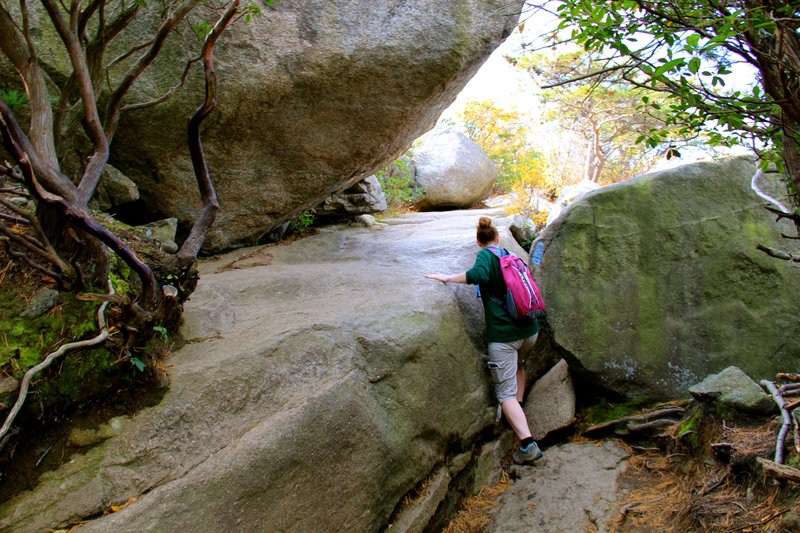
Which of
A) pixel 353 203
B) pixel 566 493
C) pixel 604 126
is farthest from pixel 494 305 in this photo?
pixel 604 126

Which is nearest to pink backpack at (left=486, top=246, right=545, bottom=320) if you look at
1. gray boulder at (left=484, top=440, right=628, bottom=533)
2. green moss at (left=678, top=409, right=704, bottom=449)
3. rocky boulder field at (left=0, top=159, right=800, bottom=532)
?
rocky boulder field at (left=0, top=159, right=800, bottom=532)

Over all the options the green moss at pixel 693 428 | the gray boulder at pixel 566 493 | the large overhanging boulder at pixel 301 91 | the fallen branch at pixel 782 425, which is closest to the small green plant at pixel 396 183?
the large overhanging boulder at pixel 301 91

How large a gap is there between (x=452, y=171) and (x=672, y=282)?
9072mm

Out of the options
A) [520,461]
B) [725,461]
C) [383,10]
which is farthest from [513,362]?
[383,10]

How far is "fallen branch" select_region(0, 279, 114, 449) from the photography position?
7.34 feet

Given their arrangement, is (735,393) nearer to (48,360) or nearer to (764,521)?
(764,521)

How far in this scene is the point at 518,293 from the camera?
4.18 meters

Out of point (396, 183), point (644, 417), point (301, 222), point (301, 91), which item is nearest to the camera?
point (644, 417)

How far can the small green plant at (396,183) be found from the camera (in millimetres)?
10617

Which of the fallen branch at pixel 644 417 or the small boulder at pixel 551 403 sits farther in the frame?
the small boulder at pixel 551 403

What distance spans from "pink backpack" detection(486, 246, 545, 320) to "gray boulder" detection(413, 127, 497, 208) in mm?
8776

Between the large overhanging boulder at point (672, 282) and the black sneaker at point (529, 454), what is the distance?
987mm

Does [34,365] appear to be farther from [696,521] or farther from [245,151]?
[696,521]

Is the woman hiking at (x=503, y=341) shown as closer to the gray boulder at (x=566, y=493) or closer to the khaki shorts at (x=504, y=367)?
the khaki shorts at (x=504, y=367)
